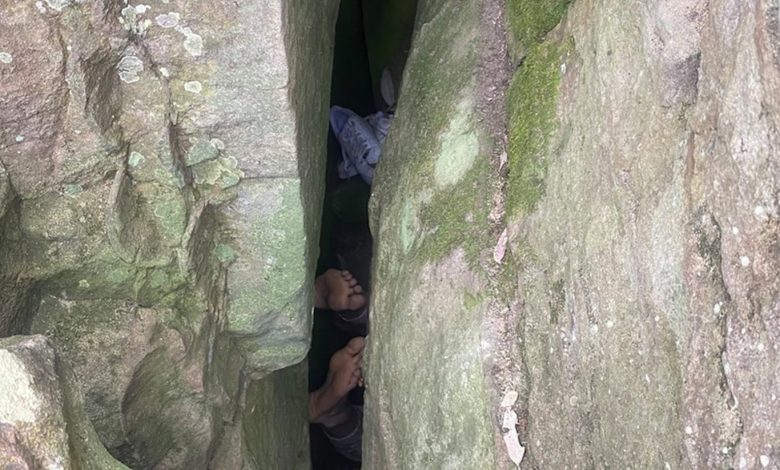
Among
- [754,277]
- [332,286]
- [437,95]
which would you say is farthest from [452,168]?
[332,286]

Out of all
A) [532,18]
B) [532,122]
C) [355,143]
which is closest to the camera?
[532,122]

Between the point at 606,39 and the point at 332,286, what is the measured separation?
1.62m

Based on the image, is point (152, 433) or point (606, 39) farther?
point (152, 433)

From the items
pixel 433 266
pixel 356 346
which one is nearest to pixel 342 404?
pixel 356 346

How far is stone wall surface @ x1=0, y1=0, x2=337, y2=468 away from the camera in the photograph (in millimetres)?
1312

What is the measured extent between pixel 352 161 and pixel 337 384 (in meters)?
0.71

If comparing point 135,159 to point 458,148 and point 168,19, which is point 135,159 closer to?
point 168,19

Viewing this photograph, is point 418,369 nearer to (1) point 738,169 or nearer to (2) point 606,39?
(2) point 606,39

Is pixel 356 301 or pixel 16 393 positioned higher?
pixel 16 393

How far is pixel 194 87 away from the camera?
1.41 m

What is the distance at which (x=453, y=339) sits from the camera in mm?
1550

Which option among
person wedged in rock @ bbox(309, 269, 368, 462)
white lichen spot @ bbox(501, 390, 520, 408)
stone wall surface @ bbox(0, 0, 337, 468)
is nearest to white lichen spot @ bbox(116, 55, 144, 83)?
stone wall surface @ bbox(0, 0, 337, 468)

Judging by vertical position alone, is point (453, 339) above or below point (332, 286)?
above

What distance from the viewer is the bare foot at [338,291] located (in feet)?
8.79
